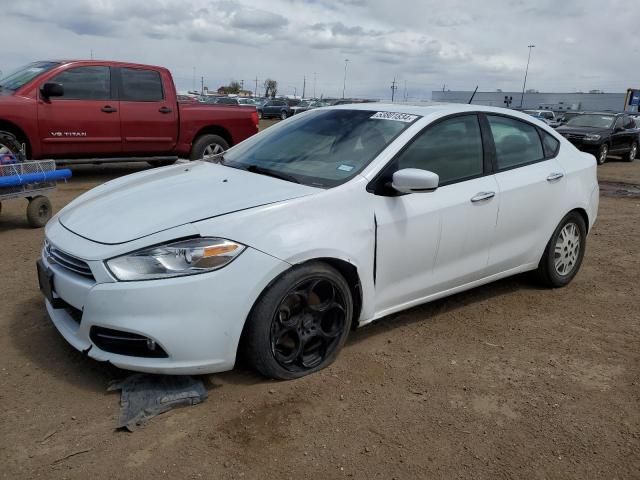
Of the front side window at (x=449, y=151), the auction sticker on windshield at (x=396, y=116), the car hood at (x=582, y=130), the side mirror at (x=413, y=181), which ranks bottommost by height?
the car hood at (x=582, y=130)

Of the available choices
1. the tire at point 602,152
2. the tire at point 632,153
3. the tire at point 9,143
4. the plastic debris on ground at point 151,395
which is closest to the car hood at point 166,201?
the plastic debris on ground at point 151,395

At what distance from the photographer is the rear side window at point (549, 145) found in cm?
458

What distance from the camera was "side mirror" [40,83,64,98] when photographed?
7961 mm

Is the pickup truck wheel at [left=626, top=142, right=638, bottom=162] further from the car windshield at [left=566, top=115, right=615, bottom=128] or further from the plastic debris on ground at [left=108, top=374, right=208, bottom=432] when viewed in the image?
the plastic debris on ground at [left=108, top=374, right=208, bottom=432]

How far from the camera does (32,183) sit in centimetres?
594

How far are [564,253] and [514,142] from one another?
1097 mm

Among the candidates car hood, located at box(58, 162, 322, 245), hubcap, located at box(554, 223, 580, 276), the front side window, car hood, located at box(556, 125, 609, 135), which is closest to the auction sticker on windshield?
the front side window

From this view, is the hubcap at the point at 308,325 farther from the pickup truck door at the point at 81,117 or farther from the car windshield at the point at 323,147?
the pickup truck door at the point at 81,117

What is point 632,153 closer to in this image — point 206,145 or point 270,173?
point 206,145

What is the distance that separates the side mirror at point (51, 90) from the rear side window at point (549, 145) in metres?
6.57

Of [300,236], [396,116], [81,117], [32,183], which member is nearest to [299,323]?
[300,236]

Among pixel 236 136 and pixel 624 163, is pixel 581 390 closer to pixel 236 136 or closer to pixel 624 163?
pixel 236 136

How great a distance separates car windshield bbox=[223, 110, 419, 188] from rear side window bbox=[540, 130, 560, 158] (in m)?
1.46

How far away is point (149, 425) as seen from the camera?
270 centimetres
